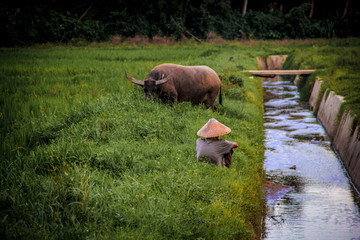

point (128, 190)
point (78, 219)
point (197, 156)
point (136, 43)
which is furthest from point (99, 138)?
point (136, 43)

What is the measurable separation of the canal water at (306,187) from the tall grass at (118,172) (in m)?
0.44

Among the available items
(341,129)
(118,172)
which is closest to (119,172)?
(118,172)

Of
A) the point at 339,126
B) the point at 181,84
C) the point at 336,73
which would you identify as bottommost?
the point at 339,126

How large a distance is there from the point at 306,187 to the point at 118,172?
373 cm

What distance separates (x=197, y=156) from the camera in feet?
19.1

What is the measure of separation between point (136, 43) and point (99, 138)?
976 inches

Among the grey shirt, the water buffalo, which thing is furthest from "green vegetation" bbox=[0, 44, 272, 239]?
the water buffalo

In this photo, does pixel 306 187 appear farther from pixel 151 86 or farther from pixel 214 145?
pixel 151 86

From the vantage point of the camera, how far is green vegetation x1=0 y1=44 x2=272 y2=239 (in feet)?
13.1


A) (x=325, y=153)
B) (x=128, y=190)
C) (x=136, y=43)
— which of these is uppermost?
(x=128, y=190)

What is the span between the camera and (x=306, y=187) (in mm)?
7352

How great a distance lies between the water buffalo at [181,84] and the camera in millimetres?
9297

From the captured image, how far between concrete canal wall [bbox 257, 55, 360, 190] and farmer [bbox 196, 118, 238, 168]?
304 centimetres

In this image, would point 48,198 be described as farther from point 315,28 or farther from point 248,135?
point 315,28
